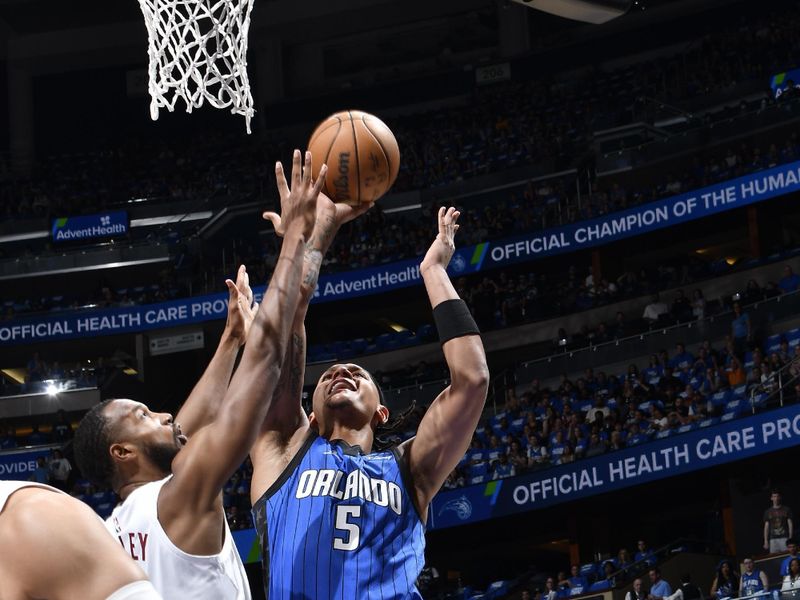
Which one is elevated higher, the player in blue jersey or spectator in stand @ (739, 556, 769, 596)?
the player in blue jersey

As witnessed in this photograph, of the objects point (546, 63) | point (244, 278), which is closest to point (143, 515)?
point (244, 278)

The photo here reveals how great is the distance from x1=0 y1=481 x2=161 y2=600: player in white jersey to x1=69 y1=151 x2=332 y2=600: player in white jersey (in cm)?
79

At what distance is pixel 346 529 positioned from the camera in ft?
10.9

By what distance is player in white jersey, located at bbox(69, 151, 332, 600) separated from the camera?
2.59 meters

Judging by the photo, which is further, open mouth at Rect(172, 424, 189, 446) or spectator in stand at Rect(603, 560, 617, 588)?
spectator in stand at Rect(603, 560, 617, 588)

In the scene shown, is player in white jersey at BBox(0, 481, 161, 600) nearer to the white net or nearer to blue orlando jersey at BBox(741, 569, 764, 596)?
the white net

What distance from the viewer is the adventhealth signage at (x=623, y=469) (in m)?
14.2

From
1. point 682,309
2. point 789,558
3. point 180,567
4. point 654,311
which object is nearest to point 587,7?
point 180,567

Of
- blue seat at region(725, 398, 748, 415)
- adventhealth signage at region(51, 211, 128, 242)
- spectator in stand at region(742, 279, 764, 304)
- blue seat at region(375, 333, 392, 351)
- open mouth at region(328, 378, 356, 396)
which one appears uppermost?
adventhealth signage at region(51, 211, 128, 242)

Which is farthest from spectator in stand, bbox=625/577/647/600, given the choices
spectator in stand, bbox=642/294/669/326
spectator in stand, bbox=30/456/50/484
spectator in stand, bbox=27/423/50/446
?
spectator in stand, bbox=27/423/50/446

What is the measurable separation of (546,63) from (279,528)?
2331 centimetres

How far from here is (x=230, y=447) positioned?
255cm

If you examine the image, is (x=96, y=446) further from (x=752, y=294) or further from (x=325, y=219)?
(x=752, y=294)

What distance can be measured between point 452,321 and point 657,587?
384 inches
